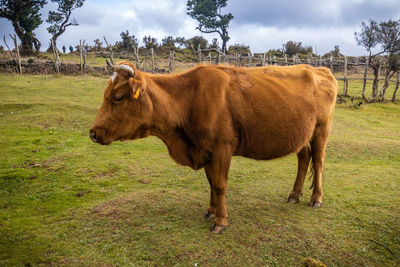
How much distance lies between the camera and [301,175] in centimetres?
558

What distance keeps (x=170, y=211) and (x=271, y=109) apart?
2215 mm

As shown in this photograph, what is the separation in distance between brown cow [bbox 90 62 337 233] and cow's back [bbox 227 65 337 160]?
1 centimetres

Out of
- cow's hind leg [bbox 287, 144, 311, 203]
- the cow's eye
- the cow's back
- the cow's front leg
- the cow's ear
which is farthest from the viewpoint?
cow's hind leg [bbox 287, 144, 311, 203]

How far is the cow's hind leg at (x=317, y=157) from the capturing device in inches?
211

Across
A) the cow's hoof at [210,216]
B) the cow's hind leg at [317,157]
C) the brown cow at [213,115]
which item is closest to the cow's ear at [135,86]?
the brown cow at [213,115]

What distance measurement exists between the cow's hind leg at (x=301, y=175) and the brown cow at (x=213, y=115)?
2.25 ft

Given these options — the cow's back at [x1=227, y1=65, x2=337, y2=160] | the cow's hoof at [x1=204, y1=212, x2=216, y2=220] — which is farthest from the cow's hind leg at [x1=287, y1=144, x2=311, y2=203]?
the cow's hoof at [x1=204, y1=212, x2=216, y2=220]

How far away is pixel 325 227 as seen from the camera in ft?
15.0

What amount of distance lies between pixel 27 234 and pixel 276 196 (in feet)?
13.2

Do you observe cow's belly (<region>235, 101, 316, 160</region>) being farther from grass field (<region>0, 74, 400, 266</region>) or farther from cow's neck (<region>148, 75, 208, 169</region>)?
grass field (<region>0, 74, 400, 266</region>)

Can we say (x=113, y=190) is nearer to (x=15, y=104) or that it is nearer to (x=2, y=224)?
(x=2, y=224)

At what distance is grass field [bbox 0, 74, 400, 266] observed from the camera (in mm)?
3816

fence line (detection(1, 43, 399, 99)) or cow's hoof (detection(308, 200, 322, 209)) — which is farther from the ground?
fence line (detection(1, 43, 399, 99))

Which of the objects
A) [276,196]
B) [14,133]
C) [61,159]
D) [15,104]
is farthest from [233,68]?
[15,104]
